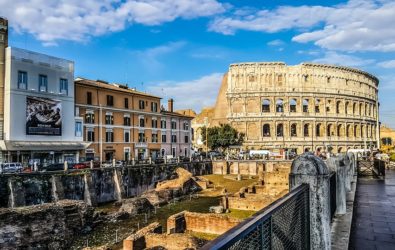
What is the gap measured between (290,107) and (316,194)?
73.0 m

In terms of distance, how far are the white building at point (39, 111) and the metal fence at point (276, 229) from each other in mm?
32850

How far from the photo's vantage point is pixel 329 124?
7562 centimetres

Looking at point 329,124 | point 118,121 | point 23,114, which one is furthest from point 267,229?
point 329,124

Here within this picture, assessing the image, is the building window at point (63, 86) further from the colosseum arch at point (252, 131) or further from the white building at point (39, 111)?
the colosseum arch at point (252, 131)

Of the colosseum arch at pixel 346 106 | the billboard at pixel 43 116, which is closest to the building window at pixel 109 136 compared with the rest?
the billboard at pixel 43 116

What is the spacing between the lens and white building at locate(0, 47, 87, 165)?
34.7 metres

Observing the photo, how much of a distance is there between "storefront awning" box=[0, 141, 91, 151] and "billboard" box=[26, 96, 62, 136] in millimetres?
1200

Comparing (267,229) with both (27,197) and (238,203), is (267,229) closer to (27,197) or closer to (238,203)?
(238,203)

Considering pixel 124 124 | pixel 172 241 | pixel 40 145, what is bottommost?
pixel 172 241

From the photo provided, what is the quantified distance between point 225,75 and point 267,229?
87.5 metres

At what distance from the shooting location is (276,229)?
3582 millimetres

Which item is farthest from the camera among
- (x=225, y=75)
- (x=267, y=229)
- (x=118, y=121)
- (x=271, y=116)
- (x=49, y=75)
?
(x=225, y=75)

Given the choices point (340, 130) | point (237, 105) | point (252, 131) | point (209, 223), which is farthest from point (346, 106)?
point (209, 223)

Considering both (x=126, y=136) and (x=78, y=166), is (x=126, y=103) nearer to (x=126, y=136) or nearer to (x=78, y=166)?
(x=126, y=136)
